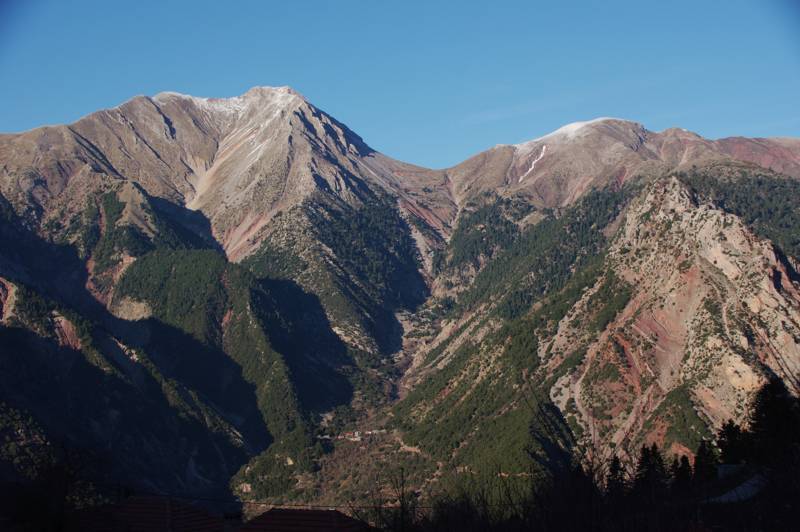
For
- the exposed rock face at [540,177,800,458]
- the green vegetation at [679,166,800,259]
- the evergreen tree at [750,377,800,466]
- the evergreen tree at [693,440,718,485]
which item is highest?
the green vegetation at [679,166,800,259]

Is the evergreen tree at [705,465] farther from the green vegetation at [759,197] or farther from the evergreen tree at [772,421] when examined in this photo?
the green vegetation at [759,197]

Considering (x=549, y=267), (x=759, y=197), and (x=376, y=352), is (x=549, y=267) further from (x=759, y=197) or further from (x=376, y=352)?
(x=759, y=197)

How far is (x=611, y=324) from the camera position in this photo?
391ft

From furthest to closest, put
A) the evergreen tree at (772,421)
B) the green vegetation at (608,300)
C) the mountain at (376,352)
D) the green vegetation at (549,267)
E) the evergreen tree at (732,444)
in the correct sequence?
the green vegetation at (549,267)
the green vegetation at (608,300)
the mountain at (376,352)
the evergreen tree at (732,444)
the evergreen tree at (772,421)

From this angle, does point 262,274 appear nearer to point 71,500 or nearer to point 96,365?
point 96,365

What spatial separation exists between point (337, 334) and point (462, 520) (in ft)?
483

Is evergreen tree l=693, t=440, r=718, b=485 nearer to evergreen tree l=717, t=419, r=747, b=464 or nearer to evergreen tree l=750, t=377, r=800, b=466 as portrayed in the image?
evergreen tree l=717, t=419, r=747, b=464

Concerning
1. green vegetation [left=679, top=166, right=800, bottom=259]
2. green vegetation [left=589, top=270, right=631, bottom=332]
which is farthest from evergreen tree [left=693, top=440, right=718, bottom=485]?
green vegetation [left=679, top=166, right=800, bottom=259]

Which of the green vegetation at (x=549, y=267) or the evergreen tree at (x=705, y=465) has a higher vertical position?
the green vegetation at (x=549, y=267)

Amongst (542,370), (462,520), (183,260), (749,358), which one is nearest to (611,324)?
(542,370)

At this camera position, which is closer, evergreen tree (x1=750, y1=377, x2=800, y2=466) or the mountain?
evergreen tree (x1=750, y1=377, x2=800, y2=466)

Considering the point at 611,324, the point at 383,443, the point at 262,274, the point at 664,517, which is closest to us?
the point at 664,517

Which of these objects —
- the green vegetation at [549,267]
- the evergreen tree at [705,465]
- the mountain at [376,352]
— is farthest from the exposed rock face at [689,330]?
the green vegetation at [549,267]

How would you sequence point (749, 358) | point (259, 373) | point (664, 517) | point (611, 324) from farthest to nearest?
point (259, 373), point (611, 324), point (749, 358), point (664, 517)
